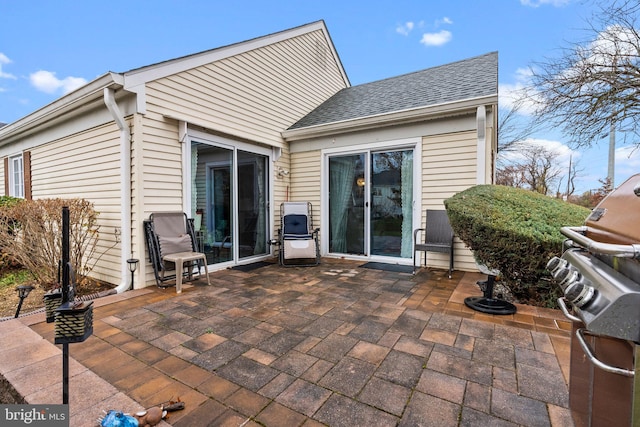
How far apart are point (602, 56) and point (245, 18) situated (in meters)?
8.68

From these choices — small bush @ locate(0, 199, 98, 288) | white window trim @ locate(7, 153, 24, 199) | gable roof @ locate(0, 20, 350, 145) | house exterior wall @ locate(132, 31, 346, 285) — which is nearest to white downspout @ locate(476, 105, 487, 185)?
house exterior wall @ locate(132, 31, 346, 285)

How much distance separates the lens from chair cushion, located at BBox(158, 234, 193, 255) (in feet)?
12.7

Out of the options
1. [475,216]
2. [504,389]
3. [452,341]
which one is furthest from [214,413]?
[475,216]

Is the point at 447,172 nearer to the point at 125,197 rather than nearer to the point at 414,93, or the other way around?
the point at 414,93

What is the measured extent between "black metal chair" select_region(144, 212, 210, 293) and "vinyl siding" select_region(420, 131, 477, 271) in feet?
11.8

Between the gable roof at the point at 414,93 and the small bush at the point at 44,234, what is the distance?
3.70 metres

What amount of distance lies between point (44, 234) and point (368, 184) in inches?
187

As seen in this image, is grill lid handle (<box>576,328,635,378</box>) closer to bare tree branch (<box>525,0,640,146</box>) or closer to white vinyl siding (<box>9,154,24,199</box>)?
bare tree branch (<box>525,0,640,146</box>)

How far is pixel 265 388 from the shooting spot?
1.76 metres

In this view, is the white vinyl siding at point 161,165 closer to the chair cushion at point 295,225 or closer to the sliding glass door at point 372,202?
the chair cushion at point 295,225

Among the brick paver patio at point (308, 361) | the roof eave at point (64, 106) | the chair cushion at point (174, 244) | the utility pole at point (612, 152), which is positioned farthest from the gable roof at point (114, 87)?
the utility pole at point (612, 152)

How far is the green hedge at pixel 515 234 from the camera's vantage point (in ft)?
10.0

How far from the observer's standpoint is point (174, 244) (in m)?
3.96

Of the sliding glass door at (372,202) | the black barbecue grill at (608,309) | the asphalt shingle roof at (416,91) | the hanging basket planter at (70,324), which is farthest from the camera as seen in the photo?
the sliding glass door at (372,202)
